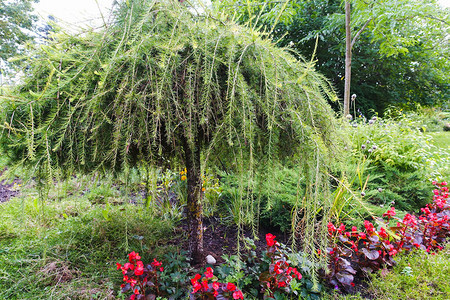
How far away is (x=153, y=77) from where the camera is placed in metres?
1.01

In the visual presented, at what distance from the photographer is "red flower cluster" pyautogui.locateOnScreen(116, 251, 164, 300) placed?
4.25ft

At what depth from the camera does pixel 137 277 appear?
4.47ft

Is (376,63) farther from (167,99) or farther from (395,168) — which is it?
(167,99)

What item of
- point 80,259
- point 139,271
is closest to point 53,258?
point 80,259

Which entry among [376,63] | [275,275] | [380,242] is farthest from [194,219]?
[376,63]

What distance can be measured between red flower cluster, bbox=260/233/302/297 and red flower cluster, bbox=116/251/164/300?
64 cm

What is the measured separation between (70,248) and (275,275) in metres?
1.57

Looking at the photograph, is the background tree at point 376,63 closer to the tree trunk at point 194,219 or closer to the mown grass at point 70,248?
the tree trunk at point 194,219

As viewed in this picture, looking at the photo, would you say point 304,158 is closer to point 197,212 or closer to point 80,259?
point 197,212

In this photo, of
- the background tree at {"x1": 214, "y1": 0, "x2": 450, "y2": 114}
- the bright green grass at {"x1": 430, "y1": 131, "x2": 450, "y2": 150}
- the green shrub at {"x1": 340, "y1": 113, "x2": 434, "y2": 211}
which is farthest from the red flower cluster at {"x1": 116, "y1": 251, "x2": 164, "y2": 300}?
the background tree at {"x1": 214, "y1": 0, "x2": 450, "y2": 114}

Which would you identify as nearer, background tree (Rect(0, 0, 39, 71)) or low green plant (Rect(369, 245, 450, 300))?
low green plant (Rect(369, 245, 450, 300))

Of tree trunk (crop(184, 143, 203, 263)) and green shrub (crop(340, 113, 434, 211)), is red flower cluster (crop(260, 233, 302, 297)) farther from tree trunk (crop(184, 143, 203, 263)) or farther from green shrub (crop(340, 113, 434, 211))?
green shrub (crop(340, 113, 434, 211))

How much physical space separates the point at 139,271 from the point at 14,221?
6.40 ft

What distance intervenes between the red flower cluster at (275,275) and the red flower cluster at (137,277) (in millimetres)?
640
